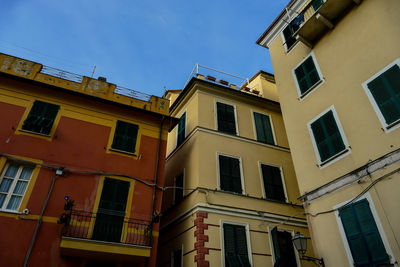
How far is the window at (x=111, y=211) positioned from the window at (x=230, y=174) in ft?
13.9

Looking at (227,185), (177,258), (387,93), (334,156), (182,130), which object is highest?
(182,130)

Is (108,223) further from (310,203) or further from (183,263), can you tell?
(310,203)

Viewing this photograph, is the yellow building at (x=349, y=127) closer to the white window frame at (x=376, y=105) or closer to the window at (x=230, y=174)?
the white window frame at (x=376, y=105)

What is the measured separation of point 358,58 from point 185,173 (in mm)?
8707

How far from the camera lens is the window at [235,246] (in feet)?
36.4

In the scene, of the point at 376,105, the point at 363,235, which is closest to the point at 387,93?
the point at 376,105

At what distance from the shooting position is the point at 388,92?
342 inches

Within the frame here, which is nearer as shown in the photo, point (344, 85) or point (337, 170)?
point (337, 170)

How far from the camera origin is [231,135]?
14.9m

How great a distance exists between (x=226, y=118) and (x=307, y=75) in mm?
4955

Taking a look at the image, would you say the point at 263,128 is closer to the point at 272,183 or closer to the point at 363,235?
the point at 272,183

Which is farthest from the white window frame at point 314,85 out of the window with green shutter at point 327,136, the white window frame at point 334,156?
the window with green shutter at point 327,136

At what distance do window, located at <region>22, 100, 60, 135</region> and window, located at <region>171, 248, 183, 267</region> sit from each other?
7.35 m

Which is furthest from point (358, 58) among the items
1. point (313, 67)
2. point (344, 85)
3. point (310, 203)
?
point (310, 203)
